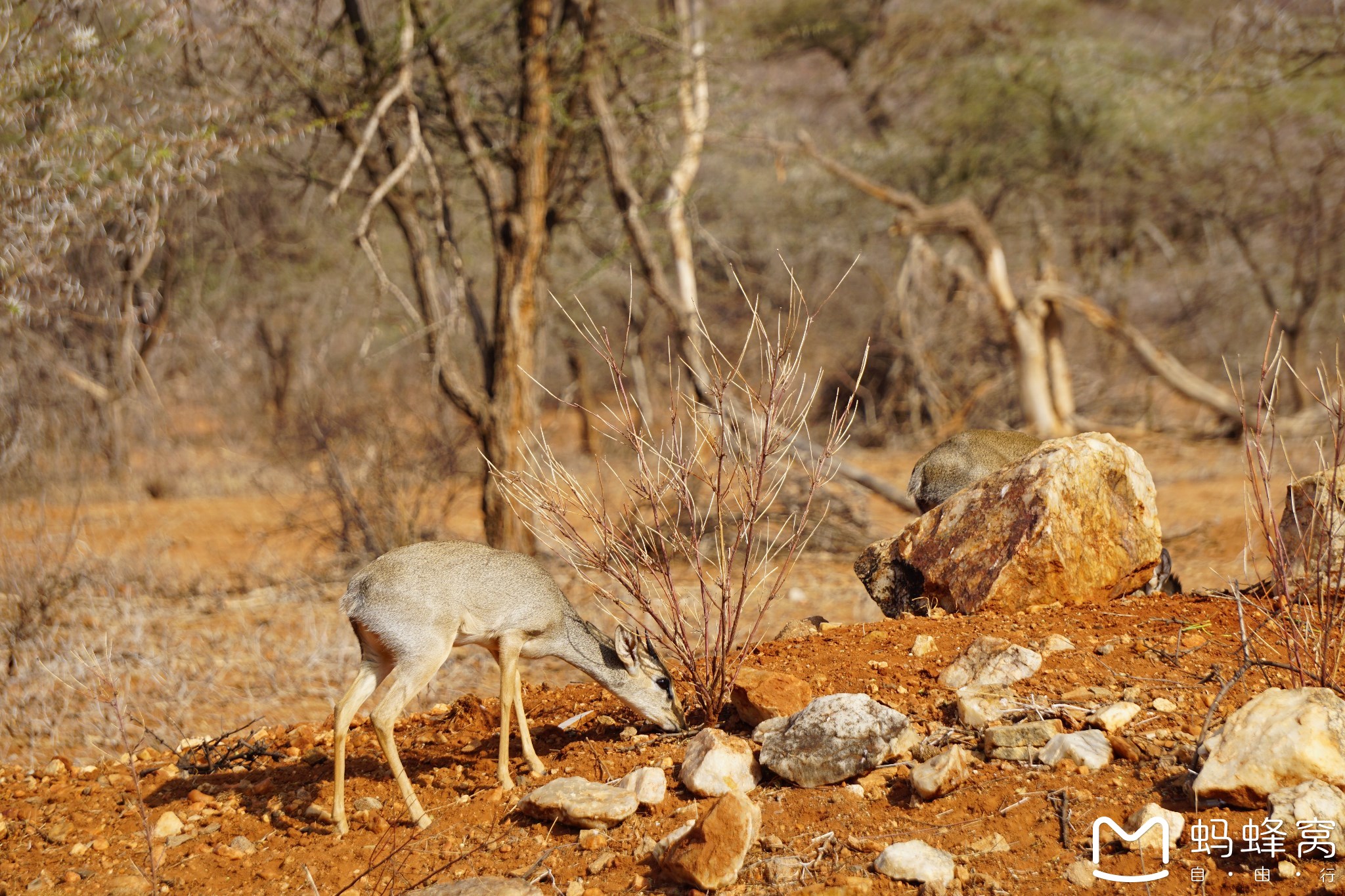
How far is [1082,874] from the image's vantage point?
299 cm

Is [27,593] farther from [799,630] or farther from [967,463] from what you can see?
[967,463]

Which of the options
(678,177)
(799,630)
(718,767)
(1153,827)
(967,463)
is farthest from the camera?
(678,177)

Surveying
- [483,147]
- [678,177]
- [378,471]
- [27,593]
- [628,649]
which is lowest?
[378,471]

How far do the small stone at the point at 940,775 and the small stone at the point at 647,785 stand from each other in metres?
0.81

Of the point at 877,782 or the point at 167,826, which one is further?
the point at 167,826

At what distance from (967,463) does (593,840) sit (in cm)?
310

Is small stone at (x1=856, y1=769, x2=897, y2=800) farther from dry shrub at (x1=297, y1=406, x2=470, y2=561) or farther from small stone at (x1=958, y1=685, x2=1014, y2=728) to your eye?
dry shrub at (x1=297, y1=406, x2=470, y2=561)

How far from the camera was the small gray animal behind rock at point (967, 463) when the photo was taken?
5.81 metres

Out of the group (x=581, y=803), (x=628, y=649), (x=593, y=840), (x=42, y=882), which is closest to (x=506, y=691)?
(x=628, y=649)

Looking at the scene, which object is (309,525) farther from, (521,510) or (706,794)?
(706,794)

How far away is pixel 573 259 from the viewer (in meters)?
17.6

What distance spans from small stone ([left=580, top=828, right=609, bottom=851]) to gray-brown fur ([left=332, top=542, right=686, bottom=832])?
0.60 m

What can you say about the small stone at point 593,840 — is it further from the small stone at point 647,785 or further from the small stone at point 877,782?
the small stone at point 877,782

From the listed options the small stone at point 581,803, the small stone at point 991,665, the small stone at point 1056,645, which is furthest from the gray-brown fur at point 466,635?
the small stone at point 1056,645
